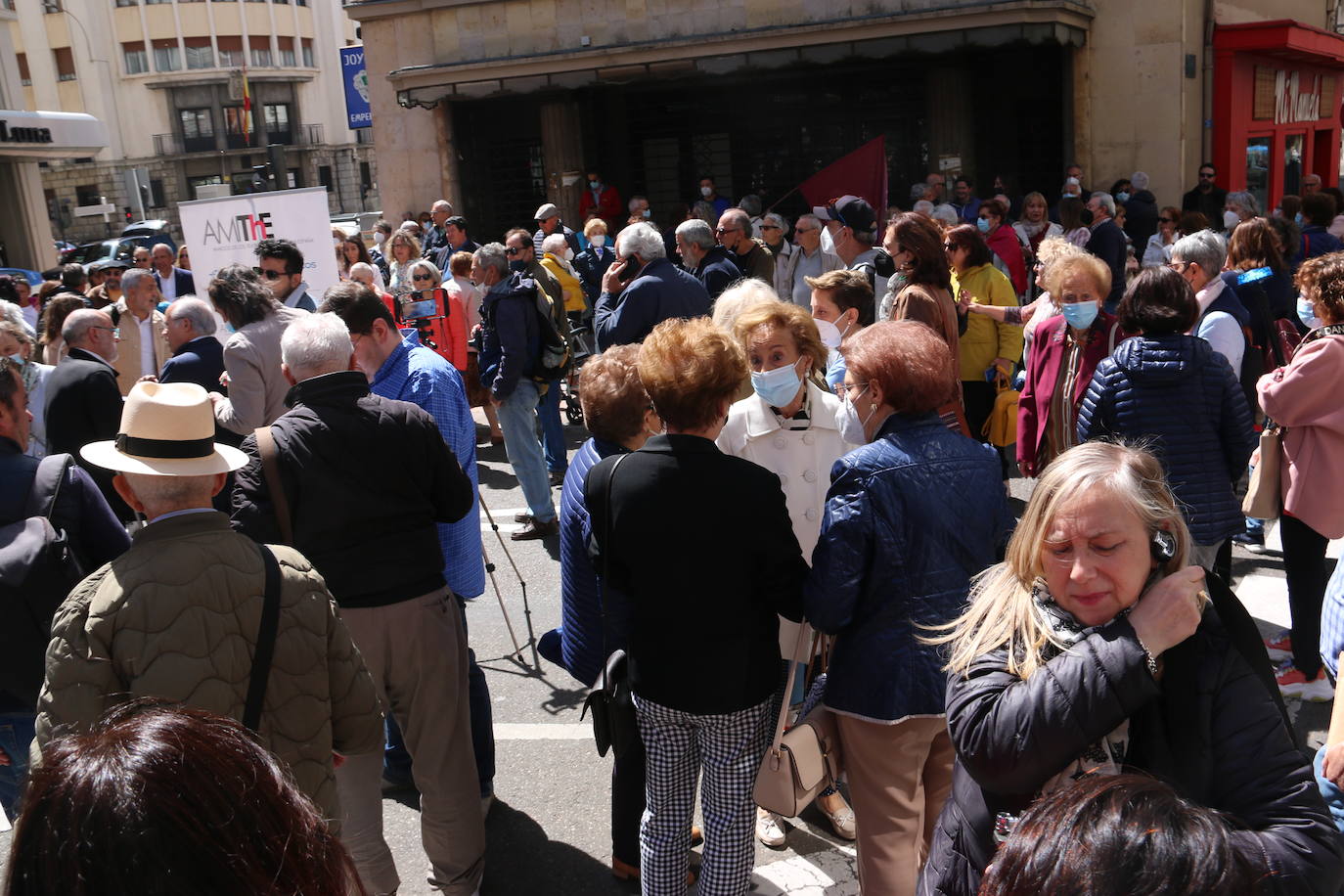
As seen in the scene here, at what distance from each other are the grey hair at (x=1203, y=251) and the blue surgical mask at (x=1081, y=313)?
1.10 meters

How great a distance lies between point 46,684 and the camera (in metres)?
2.57

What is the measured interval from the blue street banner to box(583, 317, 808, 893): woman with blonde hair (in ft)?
63.5

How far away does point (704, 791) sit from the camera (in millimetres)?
3215

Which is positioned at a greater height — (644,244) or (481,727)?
(644,244)

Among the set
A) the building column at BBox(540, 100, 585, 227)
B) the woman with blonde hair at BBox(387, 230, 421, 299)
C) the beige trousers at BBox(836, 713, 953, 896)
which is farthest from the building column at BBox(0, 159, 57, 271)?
the beige trousers at BBox(836, 713, 953, 896)

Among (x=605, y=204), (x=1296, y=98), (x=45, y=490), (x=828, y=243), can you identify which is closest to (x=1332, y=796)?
(x=45, y=490)

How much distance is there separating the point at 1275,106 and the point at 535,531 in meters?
17.6

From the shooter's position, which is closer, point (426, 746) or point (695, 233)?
point (426, 746)

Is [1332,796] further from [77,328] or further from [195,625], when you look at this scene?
[77,328]

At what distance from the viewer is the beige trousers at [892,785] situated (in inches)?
117

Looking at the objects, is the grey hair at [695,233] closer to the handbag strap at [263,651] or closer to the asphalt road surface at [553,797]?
the asphalt road surface at [553,797]

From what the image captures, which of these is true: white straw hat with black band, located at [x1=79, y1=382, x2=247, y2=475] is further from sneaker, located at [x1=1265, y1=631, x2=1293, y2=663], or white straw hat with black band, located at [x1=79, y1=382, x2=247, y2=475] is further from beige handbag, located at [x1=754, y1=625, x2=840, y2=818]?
sneaker, located at [x1=1265, y1=631, x2=1293, y2=663]

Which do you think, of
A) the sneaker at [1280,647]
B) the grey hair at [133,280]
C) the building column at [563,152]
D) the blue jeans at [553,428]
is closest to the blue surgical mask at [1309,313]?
the sneaker at [1280,647]

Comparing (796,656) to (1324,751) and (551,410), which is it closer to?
(1324,751)
